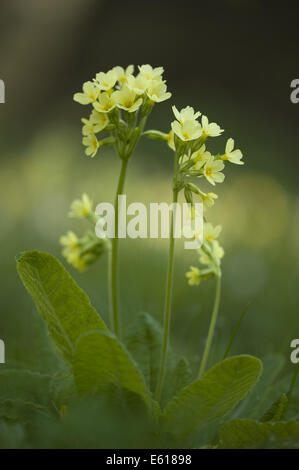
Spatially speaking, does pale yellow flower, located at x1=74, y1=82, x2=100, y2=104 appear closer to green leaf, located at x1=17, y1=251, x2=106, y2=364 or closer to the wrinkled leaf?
green leaf, located at x1=17, y1=251, x2=106, y2=364

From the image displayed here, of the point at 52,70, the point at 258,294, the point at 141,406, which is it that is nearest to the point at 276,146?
the point at 258,294

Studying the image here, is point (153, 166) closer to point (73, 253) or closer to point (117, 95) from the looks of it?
point (73, 253)

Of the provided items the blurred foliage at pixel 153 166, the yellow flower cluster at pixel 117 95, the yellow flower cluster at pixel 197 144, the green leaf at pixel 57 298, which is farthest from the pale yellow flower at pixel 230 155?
the blurred foliage at pixel 153 166

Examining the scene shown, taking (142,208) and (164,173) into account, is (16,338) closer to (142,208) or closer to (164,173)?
(142,208)

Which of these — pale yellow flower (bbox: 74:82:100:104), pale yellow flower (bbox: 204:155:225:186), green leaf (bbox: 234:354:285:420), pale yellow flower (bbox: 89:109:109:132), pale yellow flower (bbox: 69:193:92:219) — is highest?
pale yellow flower (bbox: 74:82:100:104)

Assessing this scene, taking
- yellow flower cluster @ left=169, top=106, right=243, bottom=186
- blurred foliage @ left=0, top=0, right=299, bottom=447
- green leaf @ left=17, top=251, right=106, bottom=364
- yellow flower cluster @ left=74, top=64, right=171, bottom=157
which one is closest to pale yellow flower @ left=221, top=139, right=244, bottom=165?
yellow flower cluster @ left=169, top=106, right=243, bottom=186

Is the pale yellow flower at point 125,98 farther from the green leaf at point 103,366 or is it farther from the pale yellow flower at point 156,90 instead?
the green leaf at point 103,366
